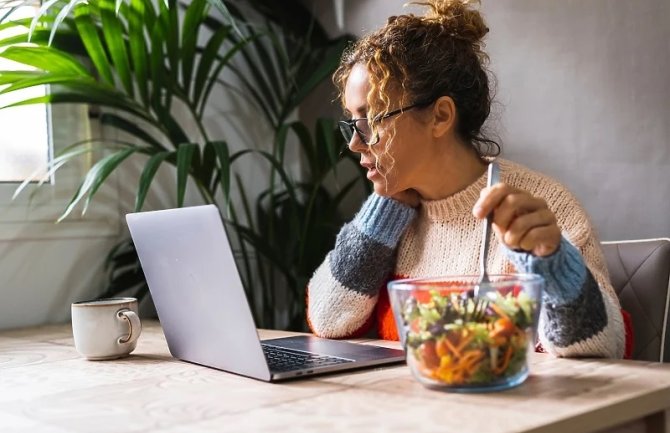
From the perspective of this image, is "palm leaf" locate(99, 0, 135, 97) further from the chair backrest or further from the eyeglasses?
the chair backrest

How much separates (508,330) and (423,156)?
0.62 metres

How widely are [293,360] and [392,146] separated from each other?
1.46 ft

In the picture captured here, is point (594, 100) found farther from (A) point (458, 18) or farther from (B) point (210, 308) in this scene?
(B) point (210, 308)

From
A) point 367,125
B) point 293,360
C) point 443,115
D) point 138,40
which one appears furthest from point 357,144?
point 138,40

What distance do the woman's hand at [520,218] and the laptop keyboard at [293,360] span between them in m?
0.27

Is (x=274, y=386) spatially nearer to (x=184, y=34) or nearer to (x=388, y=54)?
(x=388, y=54)

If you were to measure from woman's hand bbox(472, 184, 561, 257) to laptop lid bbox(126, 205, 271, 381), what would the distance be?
30 cm

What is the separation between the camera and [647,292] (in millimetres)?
1410

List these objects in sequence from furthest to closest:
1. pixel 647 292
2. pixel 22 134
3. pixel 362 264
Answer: pixel 22 134
pixel 362 264
pixel 647 292

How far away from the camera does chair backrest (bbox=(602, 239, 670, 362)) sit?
1.40 metres

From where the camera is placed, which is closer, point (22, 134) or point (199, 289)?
point (199, 289)

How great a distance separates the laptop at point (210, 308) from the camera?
1014mm

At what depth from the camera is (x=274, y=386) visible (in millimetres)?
1002

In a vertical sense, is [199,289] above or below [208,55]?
below
